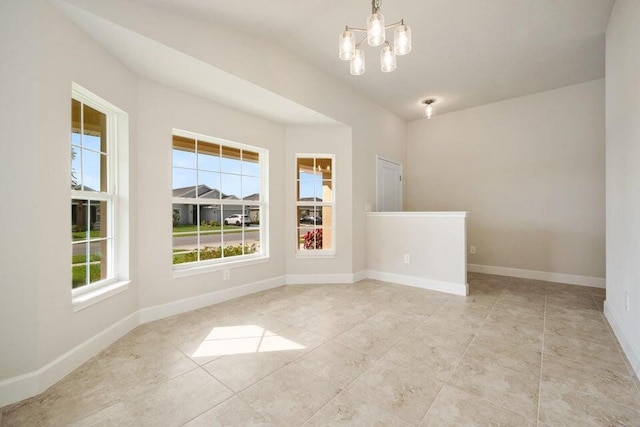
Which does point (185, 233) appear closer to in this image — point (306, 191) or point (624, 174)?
point (306, 191)

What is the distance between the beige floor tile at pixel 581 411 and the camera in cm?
138

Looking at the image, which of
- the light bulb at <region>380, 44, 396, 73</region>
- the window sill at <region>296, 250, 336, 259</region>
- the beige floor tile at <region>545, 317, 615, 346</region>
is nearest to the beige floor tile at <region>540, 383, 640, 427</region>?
the beige floor tile at <region>545, 317, 615, 346</region>

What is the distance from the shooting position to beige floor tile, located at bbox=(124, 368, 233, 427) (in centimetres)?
143

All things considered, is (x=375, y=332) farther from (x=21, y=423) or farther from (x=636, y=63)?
(x=636, y=63)

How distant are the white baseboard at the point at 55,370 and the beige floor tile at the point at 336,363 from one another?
5.31 ft

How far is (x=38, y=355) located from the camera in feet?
5.46

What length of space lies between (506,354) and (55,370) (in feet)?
10.7

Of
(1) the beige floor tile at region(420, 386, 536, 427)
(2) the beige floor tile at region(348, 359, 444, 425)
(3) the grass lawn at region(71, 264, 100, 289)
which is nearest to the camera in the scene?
(1) the beige floor tile at region(420, 386, 536, 427)

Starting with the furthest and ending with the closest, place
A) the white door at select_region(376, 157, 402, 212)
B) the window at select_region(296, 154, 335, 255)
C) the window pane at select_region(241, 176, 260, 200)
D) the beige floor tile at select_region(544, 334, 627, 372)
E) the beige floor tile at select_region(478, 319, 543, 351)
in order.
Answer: the white door at select_region(376, 157, 402, 212), the window at select_region(296, 154, 335, 255), the window pane at select_region(241, 176, 260, 200), the beige floor tile at select_region(478, 319, 543, 351), the beige floor tile at select_region(544, 334, 627, 372)

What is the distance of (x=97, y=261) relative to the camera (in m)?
2.35

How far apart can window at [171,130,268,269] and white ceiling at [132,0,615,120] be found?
1.39m

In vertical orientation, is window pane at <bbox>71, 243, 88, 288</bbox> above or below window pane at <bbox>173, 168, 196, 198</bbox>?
below

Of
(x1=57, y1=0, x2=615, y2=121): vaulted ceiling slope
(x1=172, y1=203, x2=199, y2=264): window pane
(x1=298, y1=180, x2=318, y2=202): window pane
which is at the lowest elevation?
(x1=172, y1=203, x2=199, y2=264): window pane

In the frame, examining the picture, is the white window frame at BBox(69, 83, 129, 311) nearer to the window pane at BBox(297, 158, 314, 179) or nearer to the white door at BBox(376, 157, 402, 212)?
the window pane at BBox(297, 158, 314, 179)
